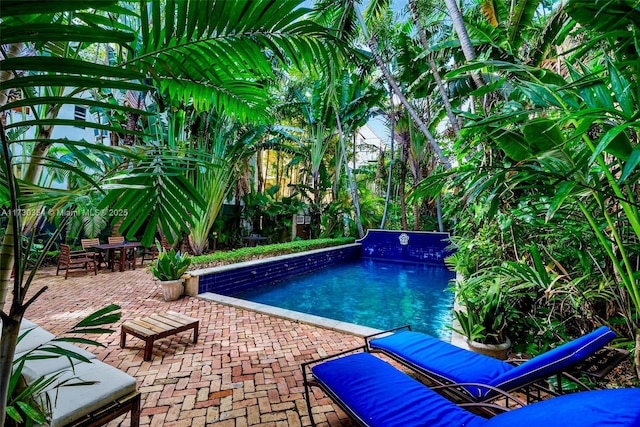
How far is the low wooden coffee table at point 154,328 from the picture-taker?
10.8 feet

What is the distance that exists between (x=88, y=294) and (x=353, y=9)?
9.58 m

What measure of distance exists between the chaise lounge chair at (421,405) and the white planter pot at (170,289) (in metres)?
4.16

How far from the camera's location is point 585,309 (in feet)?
8.93

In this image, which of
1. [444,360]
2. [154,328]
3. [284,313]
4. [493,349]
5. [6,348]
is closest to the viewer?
[6,348]

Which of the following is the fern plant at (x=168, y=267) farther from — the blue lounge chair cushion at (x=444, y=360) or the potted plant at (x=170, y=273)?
the blue lounge chair cushion at (x=444, y=360)

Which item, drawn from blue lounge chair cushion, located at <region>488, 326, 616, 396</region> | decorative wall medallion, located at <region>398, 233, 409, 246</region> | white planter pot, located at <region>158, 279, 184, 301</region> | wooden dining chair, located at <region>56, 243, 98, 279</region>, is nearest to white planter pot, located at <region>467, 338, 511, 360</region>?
blue lounge chair cushion, located at <region>488, 326, 616, 396</region>

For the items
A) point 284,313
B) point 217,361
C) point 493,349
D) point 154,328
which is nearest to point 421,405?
point 493,349

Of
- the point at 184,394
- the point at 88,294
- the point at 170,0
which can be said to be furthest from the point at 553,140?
the point at 88,294

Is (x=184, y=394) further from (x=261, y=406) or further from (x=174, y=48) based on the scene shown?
(x=174, y=48)

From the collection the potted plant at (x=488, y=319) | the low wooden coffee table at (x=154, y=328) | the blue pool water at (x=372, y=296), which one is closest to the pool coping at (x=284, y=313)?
the blue pool water at (x=372, y=296)

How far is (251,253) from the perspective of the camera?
27.3 feet

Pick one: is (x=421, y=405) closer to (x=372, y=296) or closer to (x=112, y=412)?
(x=112, y=412)

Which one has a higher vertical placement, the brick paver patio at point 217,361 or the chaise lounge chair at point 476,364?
the chaise lounge chair at point 476,364

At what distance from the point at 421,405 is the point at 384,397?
25 cm
